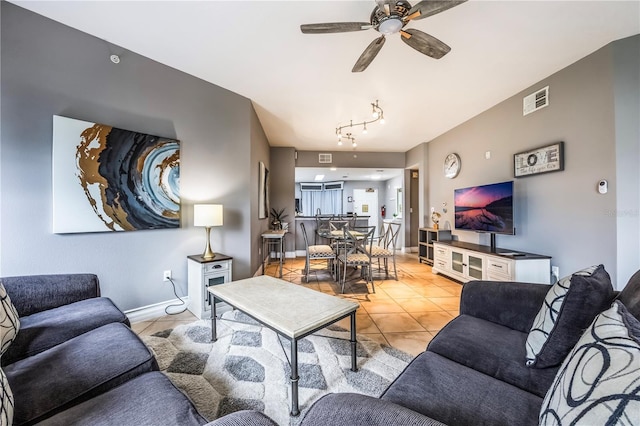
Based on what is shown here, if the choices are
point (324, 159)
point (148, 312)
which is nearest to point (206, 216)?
point (148, 312)

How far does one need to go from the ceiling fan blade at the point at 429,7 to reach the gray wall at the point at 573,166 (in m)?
2.07

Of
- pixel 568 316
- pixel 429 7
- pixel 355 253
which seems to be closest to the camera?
pixel 568 316

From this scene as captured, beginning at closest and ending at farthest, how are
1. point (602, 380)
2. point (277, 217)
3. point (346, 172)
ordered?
point (602, 380)
point (277, 217)
point (346, 172)

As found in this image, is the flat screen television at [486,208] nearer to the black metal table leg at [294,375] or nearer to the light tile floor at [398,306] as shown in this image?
the light tile floor at [398,306]

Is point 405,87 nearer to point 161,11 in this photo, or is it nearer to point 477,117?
point 477,117

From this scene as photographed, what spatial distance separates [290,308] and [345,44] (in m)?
2.28

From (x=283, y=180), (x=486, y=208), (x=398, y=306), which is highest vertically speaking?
(x=283, y=180)

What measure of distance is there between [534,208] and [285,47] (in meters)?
3.39

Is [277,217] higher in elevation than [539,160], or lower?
Result: lower

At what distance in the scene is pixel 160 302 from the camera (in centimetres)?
259

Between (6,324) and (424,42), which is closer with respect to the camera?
(6,324)

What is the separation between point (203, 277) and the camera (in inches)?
98.3

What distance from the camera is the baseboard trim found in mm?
2408

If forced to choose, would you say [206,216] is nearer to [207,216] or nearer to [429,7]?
[207,216]
